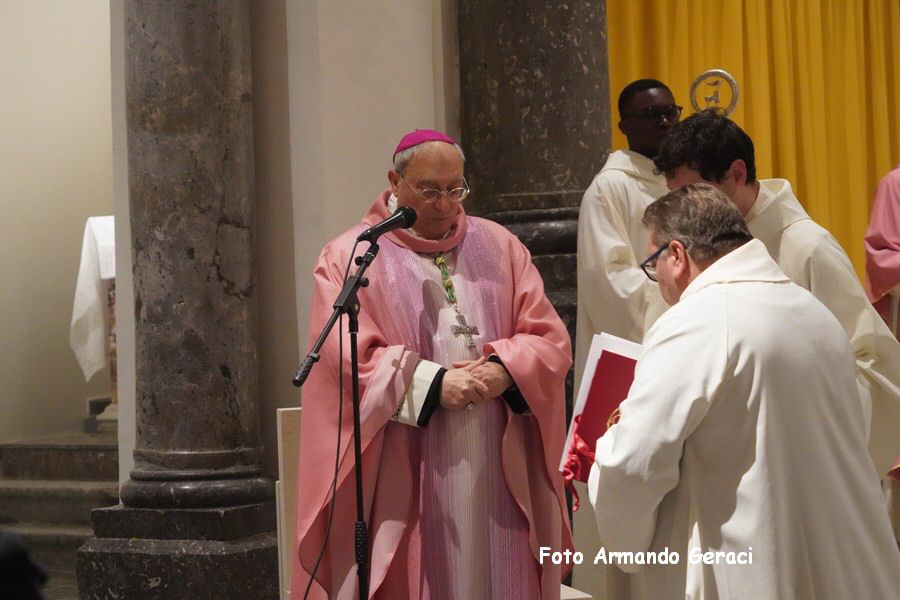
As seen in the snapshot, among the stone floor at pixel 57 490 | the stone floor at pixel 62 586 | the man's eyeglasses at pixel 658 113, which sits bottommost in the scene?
the stone floor at pixel 62 586

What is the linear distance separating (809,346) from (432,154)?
4.61ft

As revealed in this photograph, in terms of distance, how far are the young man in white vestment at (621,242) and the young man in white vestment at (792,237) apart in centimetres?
56

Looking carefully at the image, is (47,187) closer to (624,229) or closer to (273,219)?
(273,219)

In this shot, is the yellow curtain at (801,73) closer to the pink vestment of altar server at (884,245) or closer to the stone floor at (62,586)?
the pink vestment of altar server at (884,245)

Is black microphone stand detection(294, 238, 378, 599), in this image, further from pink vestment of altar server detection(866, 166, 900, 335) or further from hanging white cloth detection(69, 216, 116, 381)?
hanging white cloth detection(69, 216, 116, 381)

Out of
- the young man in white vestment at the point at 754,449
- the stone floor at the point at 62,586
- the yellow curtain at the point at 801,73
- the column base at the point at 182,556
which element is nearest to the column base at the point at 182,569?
the column base at the point at 182,556

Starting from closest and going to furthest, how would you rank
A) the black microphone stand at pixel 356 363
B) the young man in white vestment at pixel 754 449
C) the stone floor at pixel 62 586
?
the young man in white vestment at pixel 754 449, the black microphone stand at pixel 356 363, the stone floor at pixel 62 586

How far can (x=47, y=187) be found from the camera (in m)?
7.86

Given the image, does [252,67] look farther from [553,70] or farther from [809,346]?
[809,346]

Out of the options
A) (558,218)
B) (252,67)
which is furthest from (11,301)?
(558,218)

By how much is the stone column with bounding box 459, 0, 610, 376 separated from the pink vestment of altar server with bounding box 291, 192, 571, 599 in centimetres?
169

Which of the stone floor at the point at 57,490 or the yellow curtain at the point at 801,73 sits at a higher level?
the yellow curtain at the point at 801,73

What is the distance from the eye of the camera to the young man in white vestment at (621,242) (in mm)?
4090

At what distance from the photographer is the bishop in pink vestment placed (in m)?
3.24
